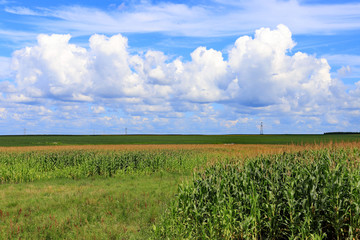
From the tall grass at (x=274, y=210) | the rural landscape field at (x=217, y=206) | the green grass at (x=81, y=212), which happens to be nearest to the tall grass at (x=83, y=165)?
the rural landscape field at (x=217, y=206)

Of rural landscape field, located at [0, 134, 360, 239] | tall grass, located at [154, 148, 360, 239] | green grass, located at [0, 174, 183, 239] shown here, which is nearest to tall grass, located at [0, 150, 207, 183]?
rural landscape field, located at [0, 134, 360, 239]

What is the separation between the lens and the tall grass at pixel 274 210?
884cm

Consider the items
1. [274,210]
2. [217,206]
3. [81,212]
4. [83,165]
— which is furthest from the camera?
[83,165]

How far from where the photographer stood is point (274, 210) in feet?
31.7

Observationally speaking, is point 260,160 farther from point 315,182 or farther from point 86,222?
point 86,222

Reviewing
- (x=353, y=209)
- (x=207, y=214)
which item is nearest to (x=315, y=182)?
(x=353, y=209)

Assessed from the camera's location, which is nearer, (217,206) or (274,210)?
(274,210)

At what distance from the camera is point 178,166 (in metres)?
28.3

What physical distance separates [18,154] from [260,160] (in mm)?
30857

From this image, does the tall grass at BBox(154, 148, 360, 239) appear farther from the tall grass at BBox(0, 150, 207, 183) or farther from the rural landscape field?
the tall grass at BBox(0, 150, 207, 183)

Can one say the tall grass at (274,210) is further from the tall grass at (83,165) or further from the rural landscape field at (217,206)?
the tall grass at (83,165)

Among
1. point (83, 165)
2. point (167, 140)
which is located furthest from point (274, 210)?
point (167, 140)

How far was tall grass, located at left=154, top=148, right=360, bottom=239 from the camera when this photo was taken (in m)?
8.84

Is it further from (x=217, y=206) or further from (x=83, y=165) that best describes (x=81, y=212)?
(x=83, y=165)
